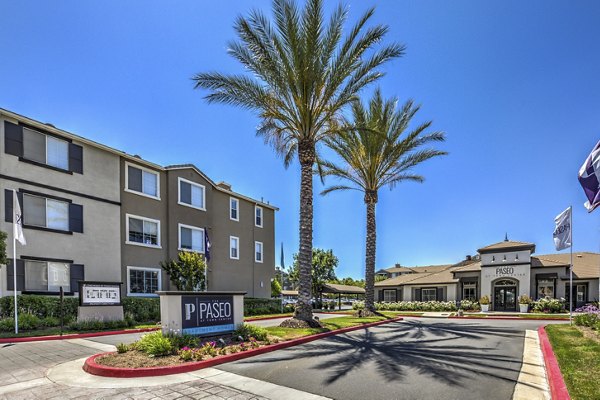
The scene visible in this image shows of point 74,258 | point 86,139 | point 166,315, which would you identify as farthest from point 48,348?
point 86,139

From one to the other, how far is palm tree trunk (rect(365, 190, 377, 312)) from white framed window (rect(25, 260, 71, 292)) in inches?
661

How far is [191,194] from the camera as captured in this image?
79.4 feet

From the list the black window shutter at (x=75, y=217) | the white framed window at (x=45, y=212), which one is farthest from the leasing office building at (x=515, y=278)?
the white framed window at (x=45, y=212)

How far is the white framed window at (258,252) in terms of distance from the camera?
30312mm

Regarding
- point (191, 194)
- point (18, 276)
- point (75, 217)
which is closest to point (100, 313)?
point (18, 276)

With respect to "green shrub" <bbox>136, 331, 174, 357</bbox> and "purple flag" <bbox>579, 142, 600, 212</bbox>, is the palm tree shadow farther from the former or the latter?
"purple flag" <bbox>579, 142, 600, 212</bbox>

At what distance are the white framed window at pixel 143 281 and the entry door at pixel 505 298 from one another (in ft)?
99.8

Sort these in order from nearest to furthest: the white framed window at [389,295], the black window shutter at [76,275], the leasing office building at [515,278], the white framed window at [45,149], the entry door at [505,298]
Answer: the white framed window at [45,149], the black window shutter at [76,275], the leasing office building at [515,278], the entry door at [505,298], the white framed window at [389,295]

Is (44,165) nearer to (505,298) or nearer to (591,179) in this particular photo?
(591,179)

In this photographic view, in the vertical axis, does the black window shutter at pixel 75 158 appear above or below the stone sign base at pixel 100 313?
above

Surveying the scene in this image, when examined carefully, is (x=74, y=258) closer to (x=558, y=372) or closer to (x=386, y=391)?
(x=386, y=391)

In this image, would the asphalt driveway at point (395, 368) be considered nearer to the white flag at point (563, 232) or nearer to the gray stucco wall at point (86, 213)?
the white flag at point (563, 232)

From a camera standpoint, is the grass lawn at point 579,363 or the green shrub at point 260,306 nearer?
the grass lawn at point 579,363

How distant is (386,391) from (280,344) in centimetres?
474
